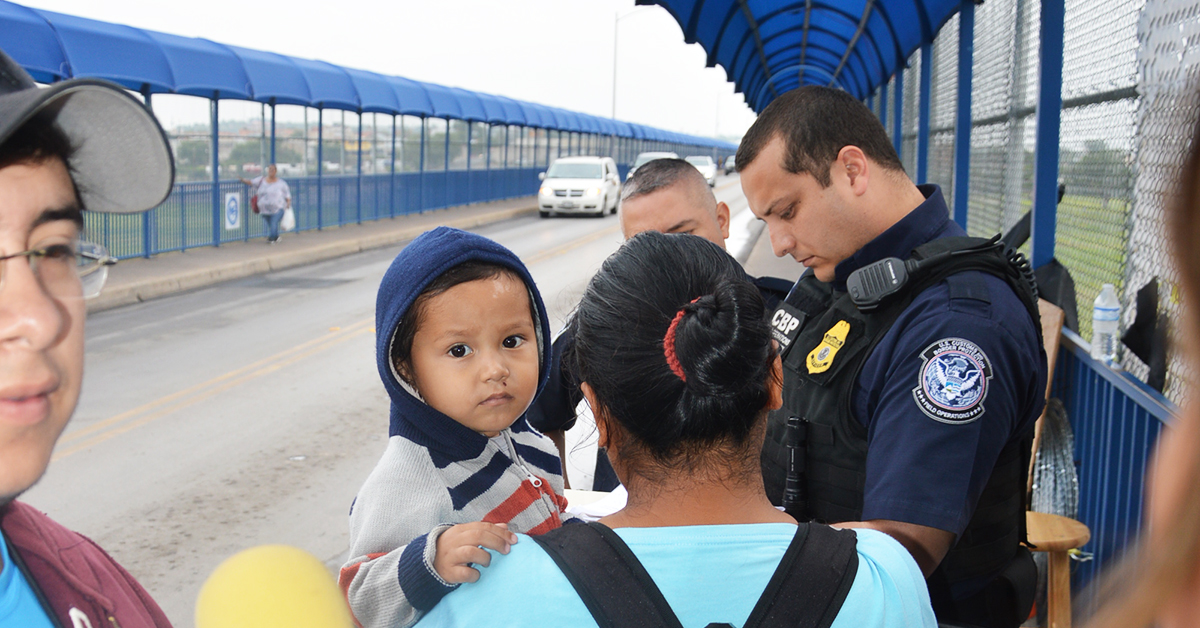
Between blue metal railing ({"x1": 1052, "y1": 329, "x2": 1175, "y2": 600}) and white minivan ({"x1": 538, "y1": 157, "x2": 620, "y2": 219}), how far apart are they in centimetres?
2281

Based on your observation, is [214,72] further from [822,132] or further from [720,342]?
[720,342]

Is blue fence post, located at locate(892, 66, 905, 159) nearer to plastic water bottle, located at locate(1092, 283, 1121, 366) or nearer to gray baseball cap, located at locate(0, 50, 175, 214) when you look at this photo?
plastic water bottle, located at locate(1092, 283, 1121, 366)

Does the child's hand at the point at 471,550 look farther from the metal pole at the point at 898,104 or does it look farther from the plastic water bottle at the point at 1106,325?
the metal pole at the point at 898,104

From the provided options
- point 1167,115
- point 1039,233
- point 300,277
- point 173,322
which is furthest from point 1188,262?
point 300,277

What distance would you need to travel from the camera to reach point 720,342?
1451 mm

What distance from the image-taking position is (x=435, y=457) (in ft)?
6.49

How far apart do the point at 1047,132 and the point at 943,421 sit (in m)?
3.27

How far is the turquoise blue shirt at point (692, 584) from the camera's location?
1.29m

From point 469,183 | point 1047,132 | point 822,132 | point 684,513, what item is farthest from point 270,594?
point 469,183

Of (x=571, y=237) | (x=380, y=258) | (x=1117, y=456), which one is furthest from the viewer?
(x=571, y=237)

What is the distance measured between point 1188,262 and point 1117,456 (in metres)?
3.44

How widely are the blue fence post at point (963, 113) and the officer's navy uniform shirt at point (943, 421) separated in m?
4.96

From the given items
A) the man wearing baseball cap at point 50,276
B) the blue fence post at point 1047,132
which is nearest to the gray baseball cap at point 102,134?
the man wearing baseball cap at point 50,276

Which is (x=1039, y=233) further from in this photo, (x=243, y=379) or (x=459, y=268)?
(x=243, y=379)
